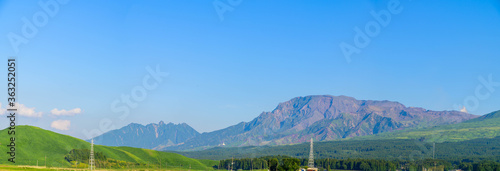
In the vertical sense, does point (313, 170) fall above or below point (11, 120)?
below

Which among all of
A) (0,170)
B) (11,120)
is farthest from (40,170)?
(11,120)

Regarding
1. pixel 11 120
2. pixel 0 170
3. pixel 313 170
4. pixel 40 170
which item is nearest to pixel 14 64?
pixel 11 120

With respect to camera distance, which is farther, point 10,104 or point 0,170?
point 0,170

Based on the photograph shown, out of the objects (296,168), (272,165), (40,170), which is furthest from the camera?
Answer: (272,165)

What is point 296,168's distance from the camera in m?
183

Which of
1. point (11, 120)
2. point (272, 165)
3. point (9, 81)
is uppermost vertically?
point (9, 81)

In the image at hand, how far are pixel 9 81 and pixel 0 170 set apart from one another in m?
66.0

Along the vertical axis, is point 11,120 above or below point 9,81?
below

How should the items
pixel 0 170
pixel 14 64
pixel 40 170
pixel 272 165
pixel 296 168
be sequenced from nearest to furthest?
1. pixel 14 64
2. pixel 0 170
3. pixel 40 170
4. pixel 296 168
5. pixel 272 165

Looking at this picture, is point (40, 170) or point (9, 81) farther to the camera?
point (40, 170)

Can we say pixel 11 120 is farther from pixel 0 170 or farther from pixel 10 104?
pixel 0 170

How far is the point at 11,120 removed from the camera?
102500 millimetres

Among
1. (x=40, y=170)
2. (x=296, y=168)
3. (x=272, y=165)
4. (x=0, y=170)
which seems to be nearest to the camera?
(x=0, y=170)

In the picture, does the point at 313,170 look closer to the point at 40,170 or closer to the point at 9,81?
the point at 40,170
